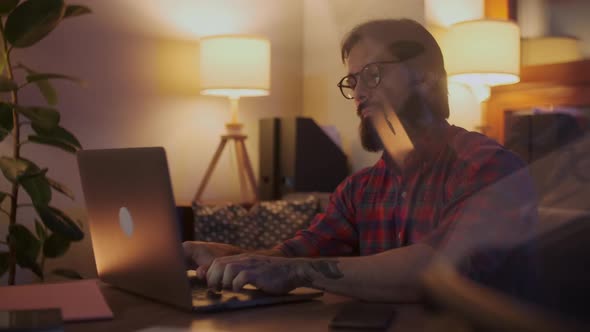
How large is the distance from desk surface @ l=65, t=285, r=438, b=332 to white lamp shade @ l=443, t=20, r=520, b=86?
2206mm

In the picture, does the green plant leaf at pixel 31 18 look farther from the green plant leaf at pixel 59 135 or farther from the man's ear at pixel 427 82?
the man's ear at pixel 427 82

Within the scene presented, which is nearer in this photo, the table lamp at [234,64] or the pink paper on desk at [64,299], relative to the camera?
the pink paper on desk at [64,299]

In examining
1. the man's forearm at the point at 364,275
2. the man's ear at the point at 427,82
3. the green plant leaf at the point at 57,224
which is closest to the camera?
the man's forearm at the point at 364,275

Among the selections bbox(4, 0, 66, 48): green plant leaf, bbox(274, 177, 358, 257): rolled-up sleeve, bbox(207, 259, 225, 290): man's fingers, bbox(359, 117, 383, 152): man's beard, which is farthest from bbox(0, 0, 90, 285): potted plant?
bbox(207, 259, 225, 290): man's fingers

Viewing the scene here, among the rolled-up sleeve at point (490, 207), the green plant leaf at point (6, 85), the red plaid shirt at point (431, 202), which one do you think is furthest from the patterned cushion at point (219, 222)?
the rolled-up sleeve at point (490, 207)

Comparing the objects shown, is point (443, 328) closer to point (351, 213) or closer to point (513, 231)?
point (513, 231)

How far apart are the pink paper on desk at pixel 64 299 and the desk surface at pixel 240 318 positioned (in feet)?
0.08

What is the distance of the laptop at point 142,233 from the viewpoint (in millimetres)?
1041

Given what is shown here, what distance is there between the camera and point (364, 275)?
1.18 m

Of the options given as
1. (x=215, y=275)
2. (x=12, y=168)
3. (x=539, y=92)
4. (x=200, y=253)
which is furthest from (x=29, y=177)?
(x=539, y=92)

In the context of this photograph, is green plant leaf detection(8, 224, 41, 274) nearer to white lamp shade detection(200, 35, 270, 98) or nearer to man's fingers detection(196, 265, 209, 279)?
white lamp shade detection(200, 35, 270, 98)

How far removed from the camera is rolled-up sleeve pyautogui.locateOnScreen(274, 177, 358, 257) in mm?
1700

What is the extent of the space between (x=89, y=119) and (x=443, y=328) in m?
3.15

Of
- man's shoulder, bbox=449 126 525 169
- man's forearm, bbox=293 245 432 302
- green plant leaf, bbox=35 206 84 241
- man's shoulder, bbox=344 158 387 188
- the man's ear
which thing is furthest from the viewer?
green plant leaf, bbox=35 206 84 241
